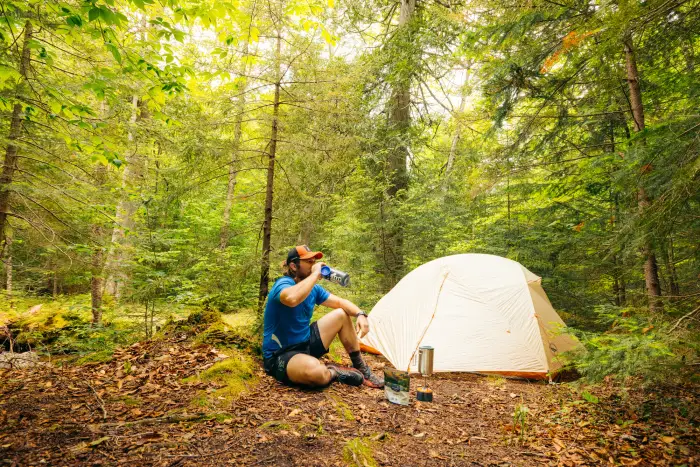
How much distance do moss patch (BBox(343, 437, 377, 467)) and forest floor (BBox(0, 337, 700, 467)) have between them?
0.04 ft

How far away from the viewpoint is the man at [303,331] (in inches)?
129

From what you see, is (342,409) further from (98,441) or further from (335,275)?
(98,441)

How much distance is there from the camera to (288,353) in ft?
11.2

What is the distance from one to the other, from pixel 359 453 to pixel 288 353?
1.35 m

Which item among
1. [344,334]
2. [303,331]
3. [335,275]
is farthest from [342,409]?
[335,275]

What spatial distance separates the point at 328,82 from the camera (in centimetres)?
512

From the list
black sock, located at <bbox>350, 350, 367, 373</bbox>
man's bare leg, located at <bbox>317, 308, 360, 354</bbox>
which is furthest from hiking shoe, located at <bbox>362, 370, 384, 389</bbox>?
man's bare leg, located at <bbox>317, 308, 360, 354</bbox>

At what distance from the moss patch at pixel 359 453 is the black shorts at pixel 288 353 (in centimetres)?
112

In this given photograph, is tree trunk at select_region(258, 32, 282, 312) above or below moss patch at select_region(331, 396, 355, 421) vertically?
above

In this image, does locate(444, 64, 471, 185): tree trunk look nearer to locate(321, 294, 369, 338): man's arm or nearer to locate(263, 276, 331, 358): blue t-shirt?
locate(321, 294, 369, 338): man's arm

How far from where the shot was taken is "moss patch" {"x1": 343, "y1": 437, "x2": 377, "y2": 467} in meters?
2.17

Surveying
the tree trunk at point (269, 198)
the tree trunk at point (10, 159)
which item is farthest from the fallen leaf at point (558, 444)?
the tree trunk at point (10, 159)

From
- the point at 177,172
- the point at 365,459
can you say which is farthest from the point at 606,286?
the point at 177,172

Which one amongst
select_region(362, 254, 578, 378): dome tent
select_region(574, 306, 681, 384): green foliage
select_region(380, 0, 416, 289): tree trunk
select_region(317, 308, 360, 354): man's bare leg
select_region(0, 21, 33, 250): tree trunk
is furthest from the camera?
select_region(380, 0, 416, 289): tree trunk
